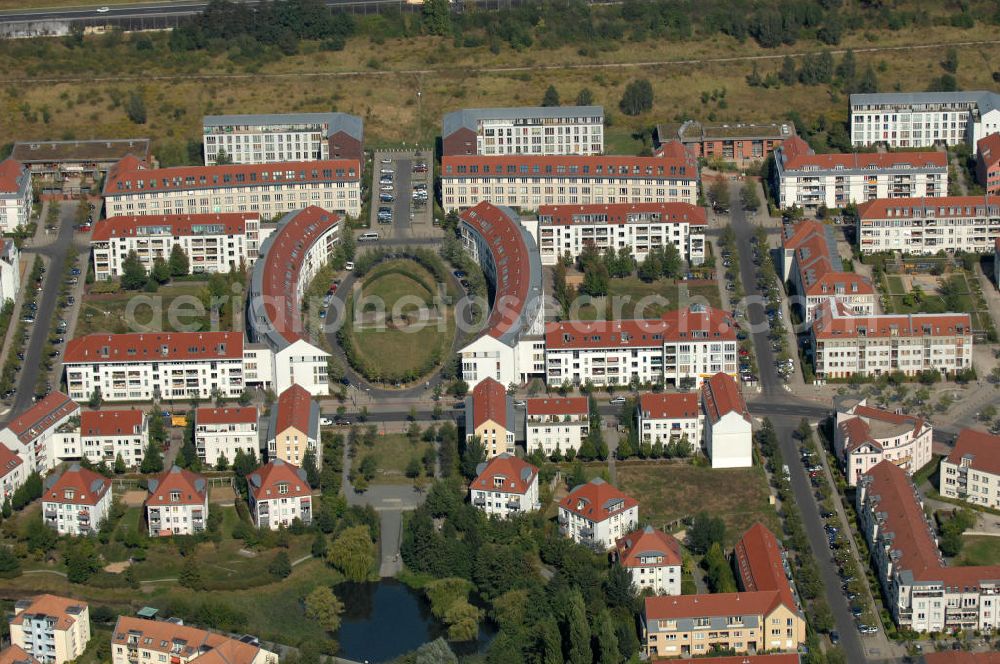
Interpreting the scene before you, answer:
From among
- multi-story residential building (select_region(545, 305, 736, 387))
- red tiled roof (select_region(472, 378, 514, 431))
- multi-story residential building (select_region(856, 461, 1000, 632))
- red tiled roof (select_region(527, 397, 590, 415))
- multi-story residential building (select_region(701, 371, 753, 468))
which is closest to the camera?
multi-story residential building (select_region(856, 461, 1000, 632))

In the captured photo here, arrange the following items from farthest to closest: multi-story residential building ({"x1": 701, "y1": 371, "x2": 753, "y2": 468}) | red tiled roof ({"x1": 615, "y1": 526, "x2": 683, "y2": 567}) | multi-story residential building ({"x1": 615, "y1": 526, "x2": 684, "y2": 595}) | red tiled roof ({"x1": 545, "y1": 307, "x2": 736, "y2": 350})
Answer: red tiled roof ({"x1": 545, "y1": 307, "x2": 736, "y2": 350}) < multi-story residential building ({"x1": 701, "y1": 371, "x2": 753, "y2": 468}) < red tiled roof ({"x1": 615, "y1": 526, "x2": 683, "y2": 567}) < multi-story residential building ({"x1": 615, "y1": 526, "x2": 684, "y2": 595})

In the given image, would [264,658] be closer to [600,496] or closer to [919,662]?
[600,496]

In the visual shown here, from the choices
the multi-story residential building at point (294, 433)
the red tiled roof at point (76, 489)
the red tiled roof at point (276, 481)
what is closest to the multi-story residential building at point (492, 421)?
the multi-story residential building at point (294, 433)

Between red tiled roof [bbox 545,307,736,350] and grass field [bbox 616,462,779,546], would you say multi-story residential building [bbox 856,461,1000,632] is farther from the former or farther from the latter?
red tiled roof [bbox 545,307,736,350]

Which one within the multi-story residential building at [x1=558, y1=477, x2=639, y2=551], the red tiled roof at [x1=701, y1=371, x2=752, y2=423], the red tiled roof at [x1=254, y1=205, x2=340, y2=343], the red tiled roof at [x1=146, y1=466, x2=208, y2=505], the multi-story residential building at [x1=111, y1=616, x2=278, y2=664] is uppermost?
the red tiled roof at [x1=254, y1=205, x2=340, y2=343]

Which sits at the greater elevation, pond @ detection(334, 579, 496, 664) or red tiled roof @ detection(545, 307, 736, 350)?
red tiled roof @ detection(545, 307, 736, 350)

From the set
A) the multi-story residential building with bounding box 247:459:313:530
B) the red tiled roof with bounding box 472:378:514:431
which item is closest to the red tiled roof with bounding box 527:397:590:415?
the red tiled roof with bounding box 472:378:514:431

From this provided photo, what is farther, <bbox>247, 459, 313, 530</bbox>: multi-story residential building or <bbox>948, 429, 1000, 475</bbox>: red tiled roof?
<bbox>948, 429, 1000, 475</bbox>: red tiled roof
